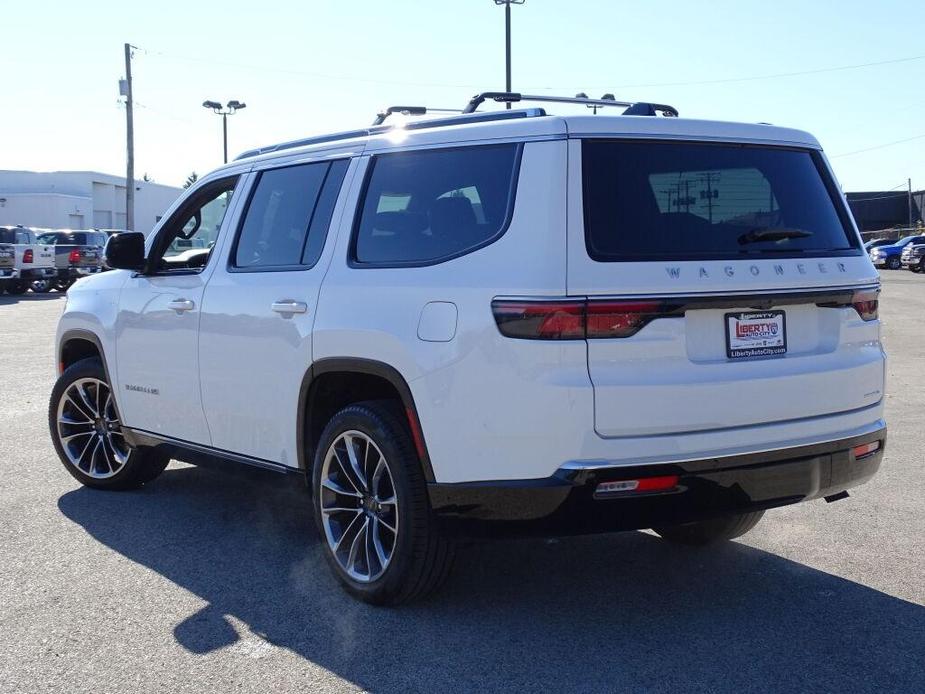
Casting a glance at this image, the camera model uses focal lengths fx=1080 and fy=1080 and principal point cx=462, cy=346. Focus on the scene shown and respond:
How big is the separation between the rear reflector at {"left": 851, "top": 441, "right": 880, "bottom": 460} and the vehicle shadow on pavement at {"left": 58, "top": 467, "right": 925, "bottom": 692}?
643 millimetres

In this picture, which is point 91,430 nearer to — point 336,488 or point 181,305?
point 181,305

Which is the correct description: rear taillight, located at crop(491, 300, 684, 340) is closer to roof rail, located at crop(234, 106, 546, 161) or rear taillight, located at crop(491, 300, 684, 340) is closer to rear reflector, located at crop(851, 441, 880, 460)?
roof rail, located at crop(234, 106, 546, 161)

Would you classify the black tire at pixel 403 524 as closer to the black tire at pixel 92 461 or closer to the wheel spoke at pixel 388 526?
the wheel spoke at pixel 388 526

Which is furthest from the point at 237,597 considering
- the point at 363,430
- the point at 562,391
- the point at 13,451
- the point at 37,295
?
the point at 37,295

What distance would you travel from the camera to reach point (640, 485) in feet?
13.1

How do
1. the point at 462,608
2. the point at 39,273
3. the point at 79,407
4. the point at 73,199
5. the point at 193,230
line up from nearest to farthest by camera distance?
1. the point at 462,608
2. the point at 193,230
3. the point at 79,407
4. the point at 39,273
5. the point at 73,199

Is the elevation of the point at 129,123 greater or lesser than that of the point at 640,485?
greater

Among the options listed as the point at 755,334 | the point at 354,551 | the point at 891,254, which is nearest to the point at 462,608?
the point at 354,551

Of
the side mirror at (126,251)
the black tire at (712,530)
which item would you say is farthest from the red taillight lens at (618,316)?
the side mirror at (126,251)

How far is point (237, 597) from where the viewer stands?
Answer: 481cm

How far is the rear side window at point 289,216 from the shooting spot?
16.7ft

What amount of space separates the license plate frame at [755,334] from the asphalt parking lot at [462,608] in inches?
44.2

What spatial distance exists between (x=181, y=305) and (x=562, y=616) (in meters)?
2.68

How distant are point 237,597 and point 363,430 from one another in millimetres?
988
